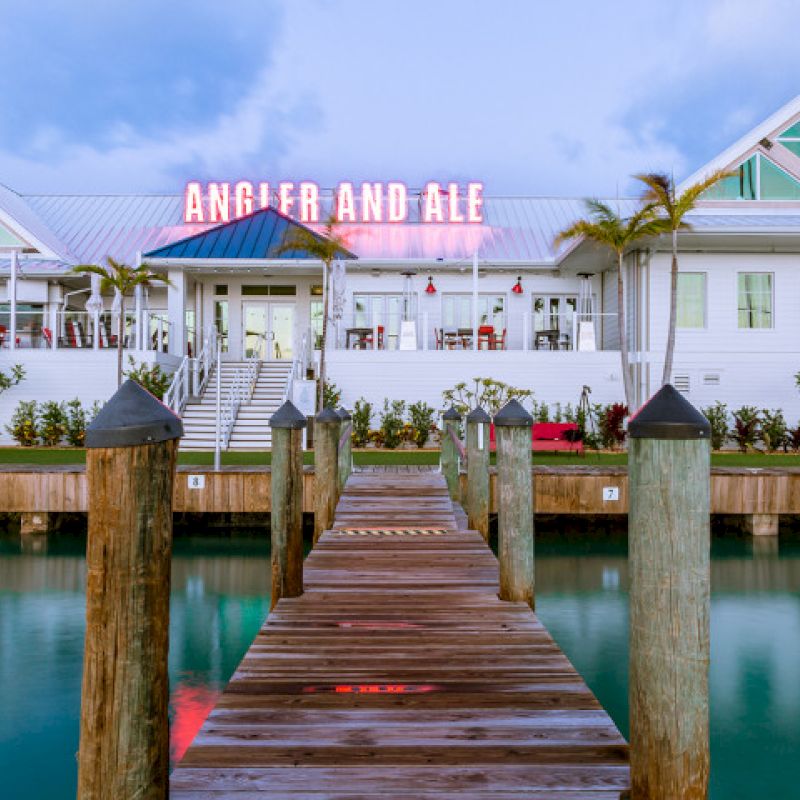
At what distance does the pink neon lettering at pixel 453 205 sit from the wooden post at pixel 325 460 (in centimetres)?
1967

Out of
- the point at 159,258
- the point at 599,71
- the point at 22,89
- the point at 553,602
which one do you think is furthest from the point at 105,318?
the point at 22,89

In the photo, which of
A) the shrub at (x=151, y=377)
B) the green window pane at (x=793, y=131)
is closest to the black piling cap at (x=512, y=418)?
the shrub at (x=151, y=377)

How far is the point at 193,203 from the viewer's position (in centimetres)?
2686

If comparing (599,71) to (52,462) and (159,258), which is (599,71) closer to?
(159,258)

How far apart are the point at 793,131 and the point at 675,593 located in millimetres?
20988

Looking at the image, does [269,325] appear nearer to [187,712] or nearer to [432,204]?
[432,204]

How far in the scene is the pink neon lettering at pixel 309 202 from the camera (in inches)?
1053

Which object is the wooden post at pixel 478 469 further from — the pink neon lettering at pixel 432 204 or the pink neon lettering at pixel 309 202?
the pink neon lettering at pixel 309 202

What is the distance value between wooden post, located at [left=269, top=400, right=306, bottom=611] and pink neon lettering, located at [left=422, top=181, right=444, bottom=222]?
70.8 feet

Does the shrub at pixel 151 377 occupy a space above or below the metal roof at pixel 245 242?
below

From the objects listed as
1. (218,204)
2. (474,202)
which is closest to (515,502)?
(474,202)

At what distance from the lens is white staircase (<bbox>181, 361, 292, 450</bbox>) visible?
16625 mm

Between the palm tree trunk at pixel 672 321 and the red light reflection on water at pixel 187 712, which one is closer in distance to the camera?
the red light reflection on water at pixel 187 712

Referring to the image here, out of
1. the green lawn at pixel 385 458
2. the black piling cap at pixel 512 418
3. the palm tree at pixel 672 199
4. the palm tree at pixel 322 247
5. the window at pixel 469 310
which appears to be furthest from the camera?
the window at pixel 469 310
